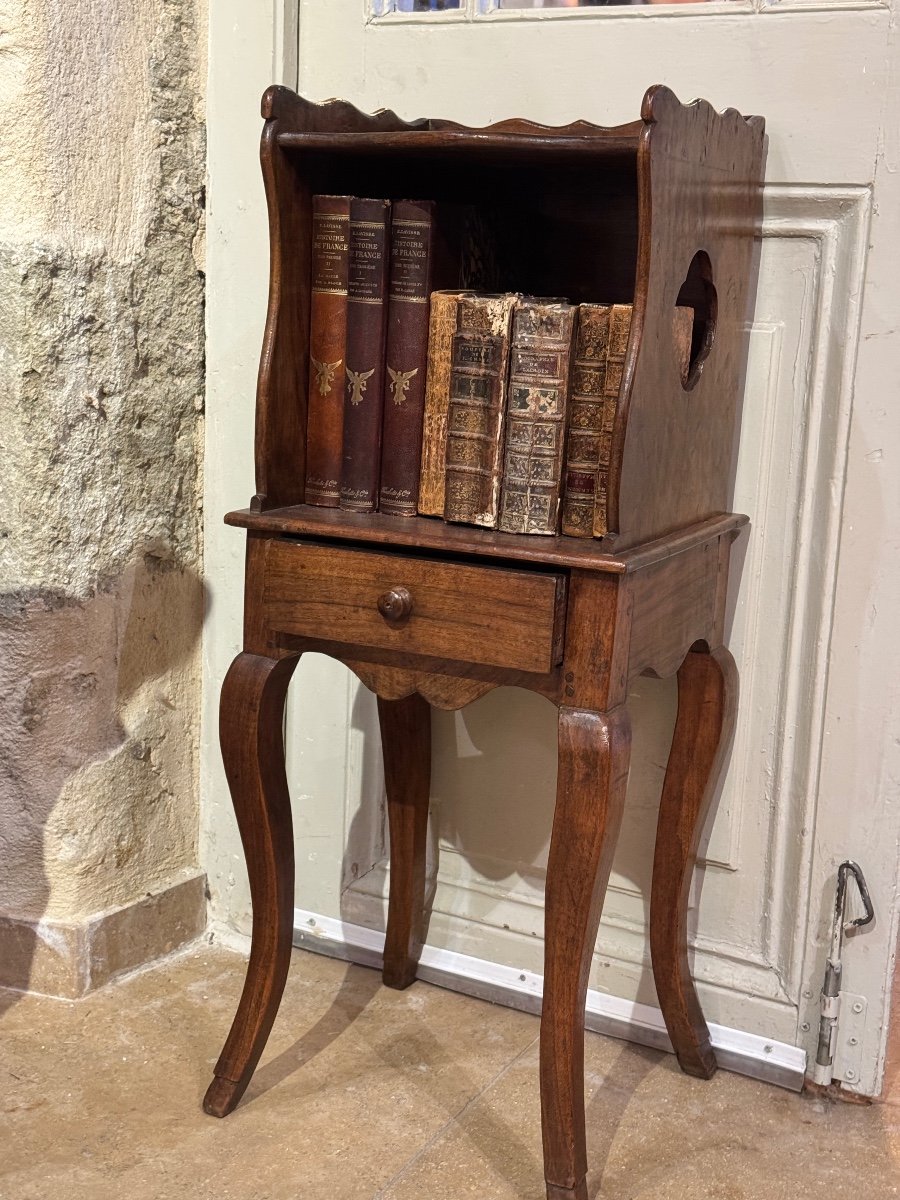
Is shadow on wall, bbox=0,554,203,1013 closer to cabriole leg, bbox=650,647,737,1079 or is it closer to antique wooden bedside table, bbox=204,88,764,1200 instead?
antique wooden bedside table, bbox=204,88,764,1200

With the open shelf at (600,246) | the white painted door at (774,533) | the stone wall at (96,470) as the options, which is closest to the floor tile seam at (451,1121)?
the white painted door at (774,533)

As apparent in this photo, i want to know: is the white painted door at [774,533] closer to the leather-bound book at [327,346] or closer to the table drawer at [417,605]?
the leather-bound book at [327,346]

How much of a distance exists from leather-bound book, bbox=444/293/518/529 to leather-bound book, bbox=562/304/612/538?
8 centimetres

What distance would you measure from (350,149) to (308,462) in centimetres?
37

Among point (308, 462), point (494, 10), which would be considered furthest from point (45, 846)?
point (494, 10)

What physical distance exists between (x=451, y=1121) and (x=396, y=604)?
0.71 metres

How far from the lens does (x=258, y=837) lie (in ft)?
5.30

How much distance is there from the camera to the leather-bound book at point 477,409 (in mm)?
1452

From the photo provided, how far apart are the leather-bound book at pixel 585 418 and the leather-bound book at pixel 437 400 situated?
15 centimetres

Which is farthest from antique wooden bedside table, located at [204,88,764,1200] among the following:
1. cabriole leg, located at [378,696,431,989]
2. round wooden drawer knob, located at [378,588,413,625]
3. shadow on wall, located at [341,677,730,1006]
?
cabriole leg, located at [378,696,431,989]

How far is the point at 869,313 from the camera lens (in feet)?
5.40

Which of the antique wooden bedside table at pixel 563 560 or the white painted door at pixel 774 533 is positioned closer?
the antique wooden bedside table at pixel 563 560

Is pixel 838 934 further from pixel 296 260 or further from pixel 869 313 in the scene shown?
pixel 296 260

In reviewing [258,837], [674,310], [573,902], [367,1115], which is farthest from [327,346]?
[367,1115]
